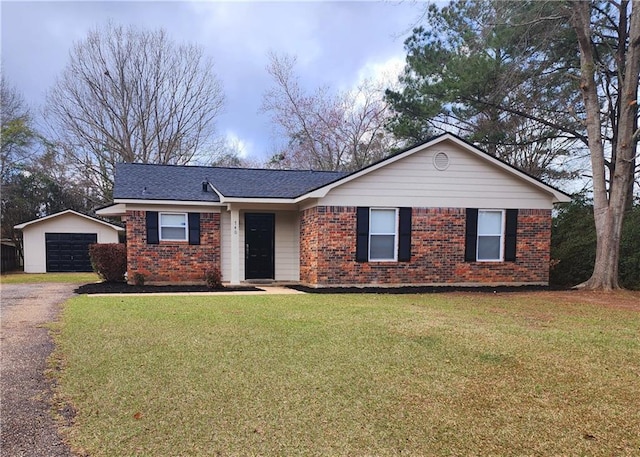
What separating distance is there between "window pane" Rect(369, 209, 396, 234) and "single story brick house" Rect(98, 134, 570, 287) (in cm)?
3

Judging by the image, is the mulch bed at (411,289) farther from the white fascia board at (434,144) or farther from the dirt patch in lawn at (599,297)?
the white fascia board at (434,144)

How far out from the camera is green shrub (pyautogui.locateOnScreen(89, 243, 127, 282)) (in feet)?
42.6

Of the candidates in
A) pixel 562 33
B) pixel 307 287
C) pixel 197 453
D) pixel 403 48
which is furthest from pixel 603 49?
Result: pixel 197 453

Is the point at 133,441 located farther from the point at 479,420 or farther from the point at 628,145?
the point at 628,145

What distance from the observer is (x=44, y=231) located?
1953 cm

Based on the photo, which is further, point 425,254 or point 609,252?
point 425,254

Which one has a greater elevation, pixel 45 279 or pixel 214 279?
pixel 214 279

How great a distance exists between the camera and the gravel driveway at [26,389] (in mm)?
2746

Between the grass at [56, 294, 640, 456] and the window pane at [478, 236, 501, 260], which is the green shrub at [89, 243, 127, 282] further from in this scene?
the window pane at [478, 236, 501, 260]

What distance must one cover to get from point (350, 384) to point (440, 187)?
882 cm

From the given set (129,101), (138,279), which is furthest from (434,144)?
(129,101)

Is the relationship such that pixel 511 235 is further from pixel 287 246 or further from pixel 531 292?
pixel 287 246

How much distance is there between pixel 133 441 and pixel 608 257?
1265 cm

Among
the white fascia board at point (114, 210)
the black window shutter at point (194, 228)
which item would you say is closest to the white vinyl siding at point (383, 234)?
the black window shutter at point (194, 228)
